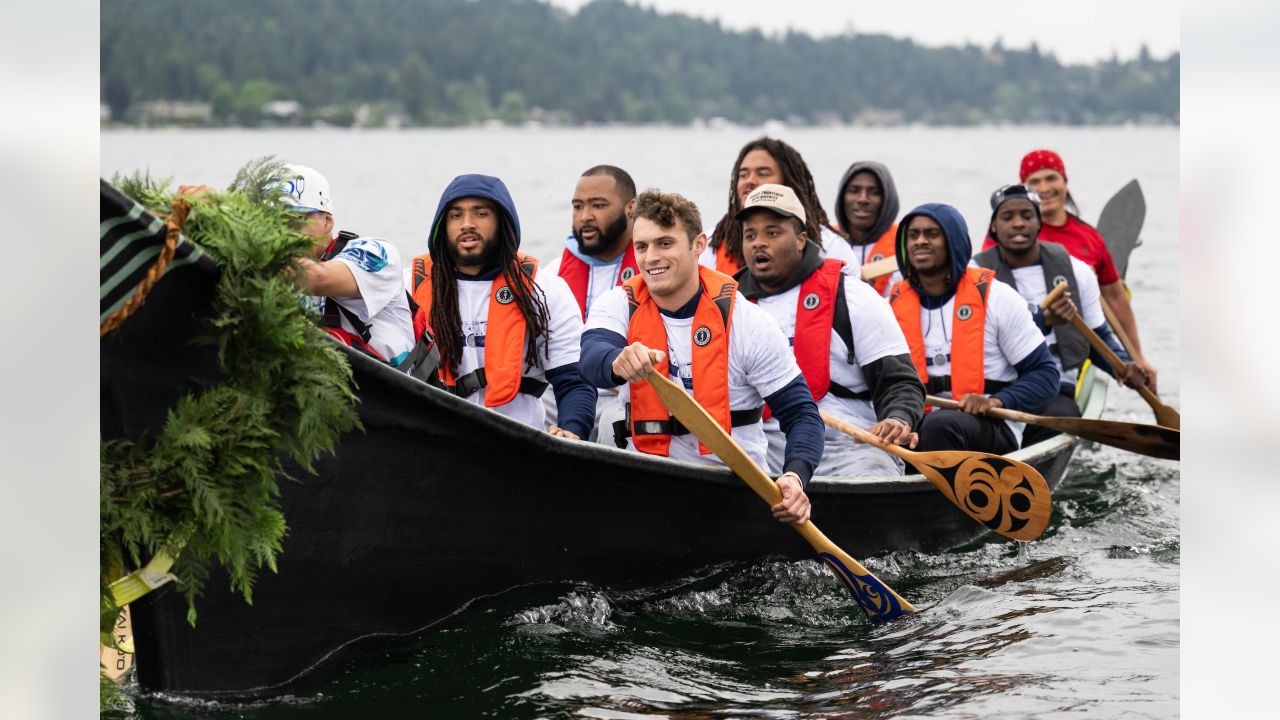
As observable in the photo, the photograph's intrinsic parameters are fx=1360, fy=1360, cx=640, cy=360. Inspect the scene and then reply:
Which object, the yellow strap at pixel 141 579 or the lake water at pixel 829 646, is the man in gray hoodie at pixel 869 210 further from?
the yellow strap at pixel 141 579

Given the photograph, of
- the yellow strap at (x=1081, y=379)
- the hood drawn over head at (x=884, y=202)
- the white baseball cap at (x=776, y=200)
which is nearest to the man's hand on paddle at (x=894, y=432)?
the white baseball cap at (x=776, y=200)

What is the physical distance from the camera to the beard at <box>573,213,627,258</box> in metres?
6.23

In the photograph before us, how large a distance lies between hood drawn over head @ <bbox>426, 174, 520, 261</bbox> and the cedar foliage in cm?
180

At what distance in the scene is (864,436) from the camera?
18.2 ft

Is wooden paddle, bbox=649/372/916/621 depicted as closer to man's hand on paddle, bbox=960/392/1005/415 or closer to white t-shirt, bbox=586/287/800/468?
white t-shirt, bbox=586/287/800/468

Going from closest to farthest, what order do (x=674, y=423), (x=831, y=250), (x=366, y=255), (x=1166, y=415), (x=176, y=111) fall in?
(x=366, y=255) → (x=674, y=423) → (x=831, y=250) → (x=1166, y=415) → (x=176, y=111)

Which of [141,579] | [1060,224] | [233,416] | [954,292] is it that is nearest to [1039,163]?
[1060,224]

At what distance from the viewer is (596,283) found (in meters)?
6.32

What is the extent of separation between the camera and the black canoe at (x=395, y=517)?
120 inches

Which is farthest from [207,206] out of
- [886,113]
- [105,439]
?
[886,113]

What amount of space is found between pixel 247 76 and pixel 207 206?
52819mm

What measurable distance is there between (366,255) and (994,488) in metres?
2.71

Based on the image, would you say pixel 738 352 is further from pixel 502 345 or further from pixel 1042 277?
pixel 1042 277
